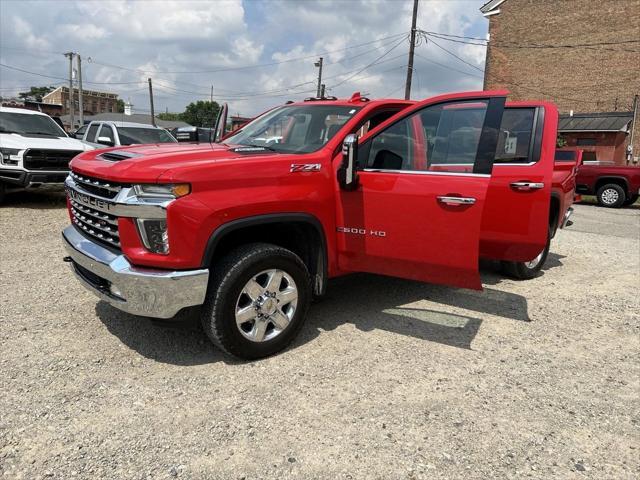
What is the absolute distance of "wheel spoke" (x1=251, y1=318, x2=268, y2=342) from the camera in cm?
336

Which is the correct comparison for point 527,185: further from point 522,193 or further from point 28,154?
Result: point 28,154

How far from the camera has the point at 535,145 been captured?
4.49 meters

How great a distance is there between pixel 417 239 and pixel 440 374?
3.14 ft

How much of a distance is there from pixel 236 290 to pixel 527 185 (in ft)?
8.60

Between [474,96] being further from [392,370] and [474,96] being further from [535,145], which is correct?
[392,370]

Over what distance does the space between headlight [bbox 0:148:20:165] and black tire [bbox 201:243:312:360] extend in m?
7.45

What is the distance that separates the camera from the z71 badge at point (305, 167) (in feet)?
11.3

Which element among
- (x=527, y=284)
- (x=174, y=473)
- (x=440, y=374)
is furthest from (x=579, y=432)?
(x=527, y=284)

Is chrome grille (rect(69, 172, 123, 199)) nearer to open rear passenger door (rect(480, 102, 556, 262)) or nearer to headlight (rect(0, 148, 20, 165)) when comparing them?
open rear passenger door (rect(480, 102, 556, 262))

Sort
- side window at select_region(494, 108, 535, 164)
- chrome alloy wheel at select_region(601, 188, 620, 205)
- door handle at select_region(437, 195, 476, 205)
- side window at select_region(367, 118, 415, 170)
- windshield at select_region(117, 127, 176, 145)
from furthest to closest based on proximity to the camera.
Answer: chrome alloy wheel at select_region(601, 188, 620, 205) → windshield at select_region(117, 127, 176, 145) → side window at select_region(494, 108, 535, 164) → side window at select_region(367, 118, 415, 170) → door handle at select_region(437, 195, 476, 205)

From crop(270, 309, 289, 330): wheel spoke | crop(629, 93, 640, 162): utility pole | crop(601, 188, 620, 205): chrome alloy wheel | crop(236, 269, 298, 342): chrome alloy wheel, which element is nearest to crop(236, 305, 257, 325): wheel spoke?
crop(236, 269, 298, 342): chrome alloy wheel

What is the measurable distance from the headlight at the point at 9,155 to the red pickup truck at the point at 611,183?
15254 mm

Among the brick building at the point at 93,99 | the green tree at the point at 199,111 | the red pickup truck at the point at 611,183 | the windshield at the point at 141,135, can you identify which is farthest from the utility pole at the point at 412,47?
the brick building at the point at 93,99

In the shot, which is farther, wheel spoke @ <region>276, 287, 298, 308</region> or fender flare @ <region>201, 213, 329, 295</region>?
wheel spoke @ <region>276, 287, 298, 308</region>
